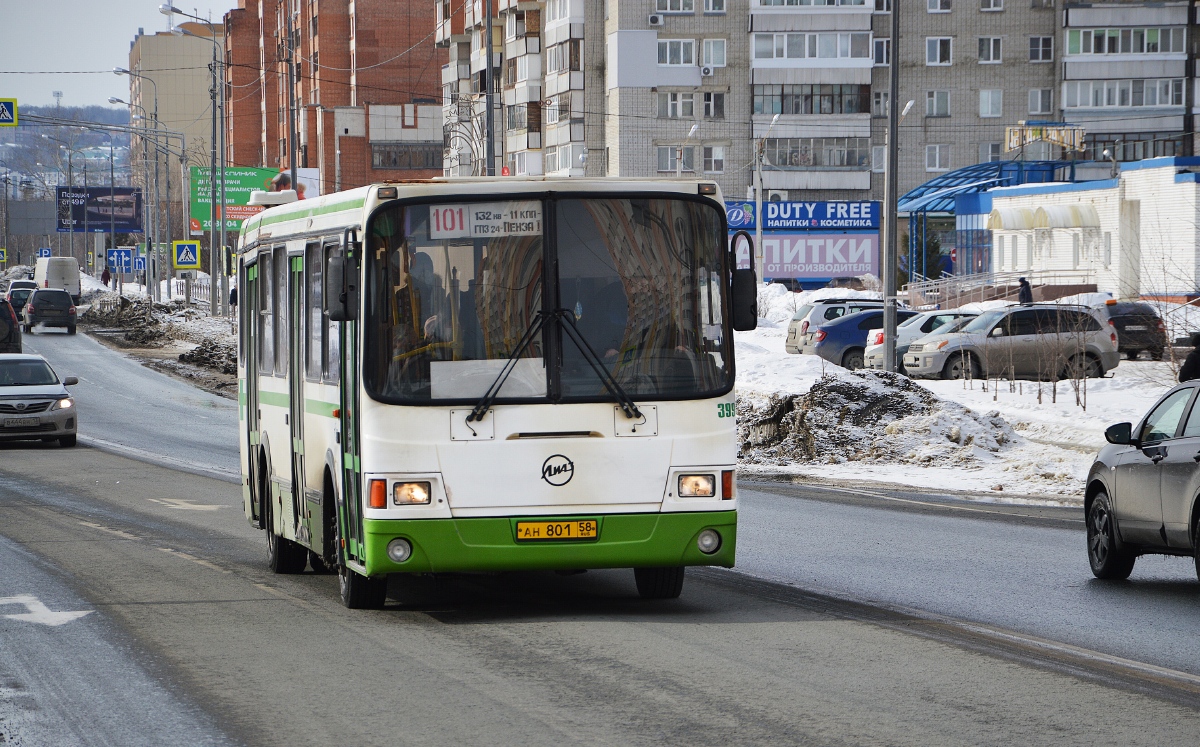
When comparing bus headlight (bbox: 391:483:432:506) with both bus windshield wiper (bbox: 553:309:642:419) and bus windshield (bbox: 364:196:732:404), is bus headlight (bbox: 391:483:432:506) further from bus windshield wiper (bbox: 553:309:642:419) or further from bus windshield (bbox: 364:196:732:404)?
bus windshield wiper (bbox: 553:309:642:419)

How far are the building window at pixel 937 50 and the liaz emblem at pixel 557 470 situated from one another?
268ft

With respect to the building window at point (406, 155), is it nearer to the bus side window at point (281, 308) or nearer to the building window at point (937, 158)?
the building window at point (937, 158)

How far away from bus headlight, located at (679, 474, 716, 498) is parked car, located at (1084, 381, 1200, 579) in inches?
134

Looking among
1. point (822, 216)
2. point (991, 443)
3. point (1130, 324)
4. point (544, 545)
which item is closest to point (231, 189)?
point (822, 216)

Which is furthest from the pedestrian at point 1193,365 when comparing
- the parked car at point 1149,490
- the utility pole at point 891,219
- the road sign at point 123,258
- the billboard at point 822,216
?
the road sign at point 123,258

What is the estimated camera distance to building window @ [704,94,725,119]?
85.4 meters

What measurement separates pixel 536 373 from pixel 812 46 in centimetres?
7791

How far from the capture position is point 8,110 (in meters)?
43.2

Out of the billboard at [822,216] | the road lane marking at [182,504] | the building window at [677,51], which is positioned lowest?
the road lane marking at [182,504]

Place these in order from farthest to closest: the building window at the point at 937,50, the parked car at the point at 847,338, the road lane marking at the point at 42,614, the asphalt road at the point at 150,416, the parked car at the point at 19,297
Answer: the building window at the point at 937,50
the parked car at the point at 19,297
the parked car at the point at 847,338
the asphalt road at the point at 150,416
the road lane marking at the point at 42,614

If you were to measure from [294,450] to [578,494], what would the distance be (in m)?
2.80

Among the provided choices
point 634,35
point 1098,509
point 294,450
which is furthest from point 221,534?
point 634,35

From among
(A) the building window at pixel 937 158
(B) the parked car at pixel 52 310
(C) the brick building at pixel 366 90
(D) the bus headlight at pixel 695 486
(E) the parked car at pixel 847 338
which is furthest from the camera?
(C) the brick building at pixel 366 90

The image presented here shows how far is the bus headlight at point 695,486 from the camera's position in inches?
382
